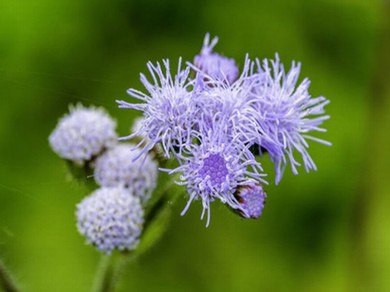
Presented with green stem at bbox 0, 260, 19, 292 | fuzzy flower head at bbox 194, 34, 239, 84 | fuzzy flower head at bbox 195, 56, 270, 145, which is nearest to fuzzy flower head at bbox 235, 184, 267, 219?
fuzzy flower head at bbox 195, 56, 270, 145

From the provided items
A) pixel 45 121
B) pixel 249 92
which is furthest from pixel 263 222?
pixel 249 92

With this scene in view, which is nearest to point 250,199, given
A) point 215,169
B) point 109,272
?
point 215,169

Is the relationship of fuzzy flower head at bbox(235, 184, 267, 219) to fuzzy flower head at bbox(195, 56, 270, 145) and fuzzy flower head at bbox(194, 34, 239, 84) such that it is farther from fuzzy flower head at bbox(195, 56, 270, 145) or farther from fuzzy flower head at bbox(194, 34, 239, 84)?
fuzzy flower head at bbox(194, 34, 239, 84)

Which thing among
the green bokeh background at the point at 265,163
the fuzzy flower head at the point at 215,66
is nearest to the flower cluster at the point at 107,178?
the fuzzy flower head at the point at 215,66

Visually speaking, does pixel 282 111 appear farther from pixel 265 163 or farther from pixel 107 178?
pixel 265 163

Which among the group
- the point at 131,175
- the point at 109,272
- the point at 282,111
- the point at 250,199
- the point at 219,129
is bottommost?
the point at 109,272

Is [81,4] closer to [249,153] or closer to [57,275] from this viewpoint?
[57,275]
